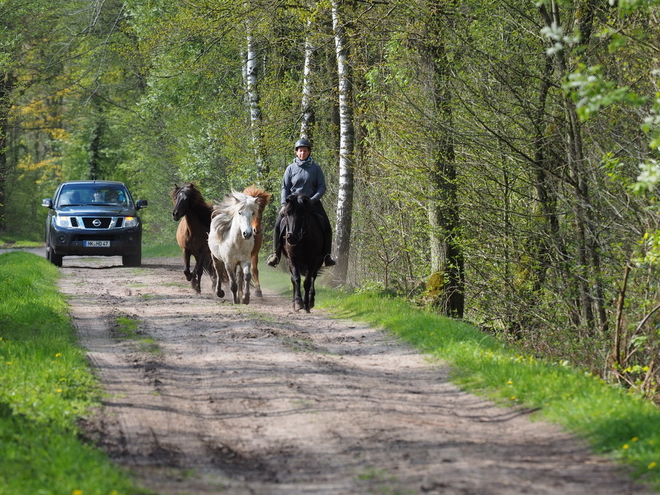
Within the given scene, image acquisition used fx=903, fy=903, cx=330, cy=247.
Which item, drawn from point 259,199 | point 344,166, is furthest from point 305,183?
point 344,166

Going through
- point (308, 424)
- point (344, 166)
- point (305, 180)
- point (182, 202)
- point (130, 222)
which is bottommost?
point (308, 424)

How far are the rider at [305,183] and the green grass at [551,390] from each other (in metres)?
3.07

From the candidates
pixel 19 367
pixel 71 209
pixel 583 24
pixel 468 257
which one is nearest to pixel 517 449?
pixel 19 367

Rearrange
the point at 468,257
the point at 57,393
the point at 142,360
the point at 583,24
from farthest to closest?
the point at 468,257 < the point at 583,24 < the point at 142,360 < the point at 57,393

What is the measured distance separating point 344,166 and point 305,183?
3.12m

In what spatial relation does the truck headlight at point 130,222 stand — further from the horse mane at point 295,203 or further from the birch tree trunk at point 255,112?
the horse mane at point 295,203

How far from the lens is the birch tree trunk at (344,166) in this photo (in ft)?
57.0

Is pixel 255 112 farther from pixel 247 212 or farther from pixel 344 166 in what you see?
pixel 247 212

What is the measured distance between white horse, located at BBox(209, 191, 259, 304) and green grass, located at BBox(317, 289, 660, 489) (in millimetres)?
4013

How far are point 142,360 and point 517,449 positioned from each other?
4.53m

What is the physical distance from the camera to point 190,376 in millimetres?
8414

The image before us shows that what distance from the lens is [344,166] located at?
17.7m

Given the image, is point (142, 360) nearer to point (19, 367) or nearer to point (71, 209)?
point (19, 367)

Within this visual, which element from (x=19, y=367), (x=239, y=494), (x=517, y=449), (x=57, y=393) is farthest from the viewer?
(x=19, y=367)
